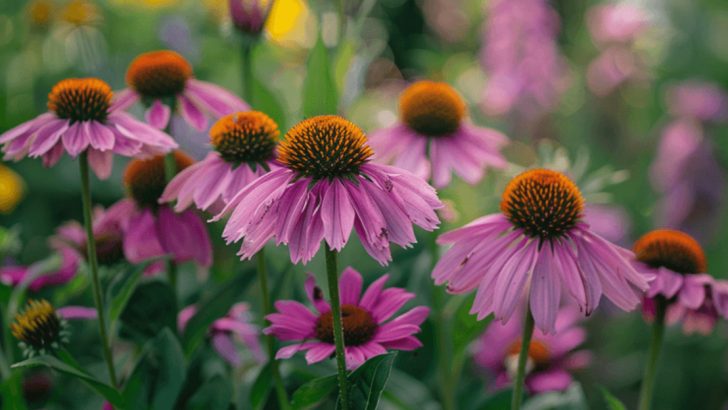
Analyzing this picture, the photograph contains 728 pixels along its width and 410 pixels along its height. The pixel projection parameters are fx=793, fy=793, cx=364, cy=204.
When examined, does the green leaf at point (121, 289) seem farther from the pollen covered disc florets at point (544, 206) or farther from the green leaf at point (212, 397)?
the pollen covered disc florets at point (544, 206)

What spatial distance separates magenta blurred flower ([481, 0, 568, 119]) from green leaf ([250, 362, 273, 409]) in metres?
1.40

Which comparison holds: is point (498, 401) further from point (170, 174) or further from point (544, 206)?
point (170, 174)

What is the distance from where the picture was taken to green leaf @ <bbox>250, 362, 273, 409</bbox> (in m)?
0.83

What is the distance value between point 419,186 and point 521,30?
161cm

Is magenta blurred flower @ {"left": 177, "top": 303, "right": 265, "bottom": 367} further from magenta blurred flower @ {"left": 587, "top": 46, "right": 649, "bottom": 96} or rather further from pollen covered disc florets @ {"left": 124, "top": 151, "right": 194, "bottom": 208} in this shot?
magenta blurred flower @ {"left": 587, "top": 46, "right": 649, "bottom": 96}

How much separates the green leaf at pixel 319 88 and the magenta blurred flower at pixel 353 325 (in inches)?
8.1

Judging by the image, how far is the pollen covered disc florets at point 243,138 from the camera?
809mm

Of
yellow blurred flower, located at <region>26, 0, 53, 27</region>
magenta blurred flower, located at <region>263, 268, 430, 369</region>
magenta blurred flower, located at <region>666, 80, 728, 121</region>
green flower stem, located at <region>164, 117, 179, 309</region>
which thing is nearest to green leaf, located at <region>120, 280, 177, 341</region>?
green flower stem, located at <region>164, 117, 179, 309</region>

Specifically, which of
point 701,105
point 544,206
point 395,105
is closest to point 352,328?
point 544,206

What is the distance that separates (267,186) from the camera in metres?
0.66

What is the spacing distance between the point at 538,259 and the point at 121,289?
42cm

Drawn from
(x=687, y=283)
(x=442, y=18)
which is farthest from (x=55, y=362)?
(x=442, y=18)

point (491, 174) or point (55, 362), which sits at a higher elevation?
point (55, 362)

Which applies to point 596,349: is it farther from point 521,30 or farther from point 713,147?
point 521,30
